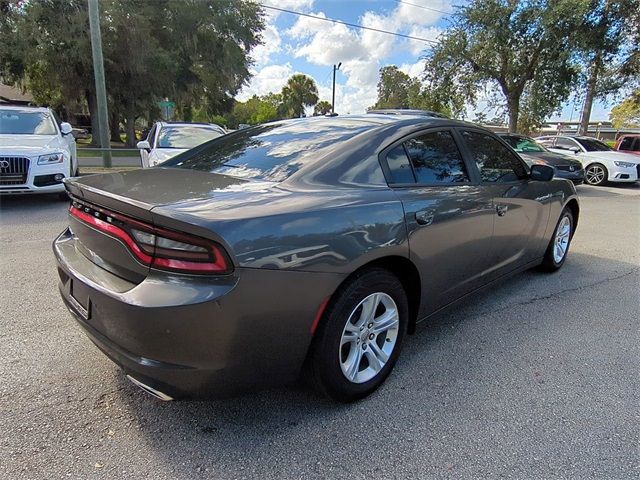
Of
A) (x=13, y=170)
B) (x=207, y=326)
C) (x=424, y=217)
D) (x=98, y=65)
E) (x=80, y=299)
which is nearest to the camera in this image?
(x=207, y=326)

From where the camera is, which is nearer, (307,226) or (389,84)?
(307,226)

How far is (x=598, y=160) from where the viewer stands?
1386cm

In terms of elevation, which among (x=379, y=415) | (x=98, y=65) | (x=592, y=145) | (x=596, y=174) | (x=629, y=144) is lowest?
(x=379, y=415)

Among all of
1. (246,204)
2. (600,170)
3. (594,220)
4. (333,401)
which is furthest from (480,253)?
(600,170)

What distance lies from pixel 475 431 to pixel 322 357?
34.5 inches

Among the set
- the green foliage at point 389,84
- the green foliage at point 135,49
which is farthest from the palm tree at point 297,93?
the green foliage at point 135,49

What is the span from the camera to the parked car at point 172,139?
7750mm

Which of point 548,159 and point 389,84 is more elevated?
point 389,84

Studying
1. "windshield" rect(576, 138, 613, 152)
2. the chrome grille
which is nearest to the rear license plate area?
the chrome grille

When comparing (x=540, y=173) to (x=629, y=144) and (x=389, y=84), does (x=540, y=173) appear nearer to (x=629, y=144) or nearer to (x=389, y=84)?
(x=629, y=144)

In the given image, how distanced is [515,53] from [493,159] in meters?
15.9

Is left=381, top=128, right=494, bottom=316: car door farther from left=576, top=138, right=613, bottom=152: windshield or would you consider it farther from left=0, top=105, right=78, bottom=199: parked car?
left=576, top=138, right=613, bottom=152: windshield

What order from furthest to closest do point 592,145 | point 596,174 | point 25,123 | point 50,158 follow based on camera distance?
1. point 592,145
2. point 596,174
3. point 25,123
4. point 50,158

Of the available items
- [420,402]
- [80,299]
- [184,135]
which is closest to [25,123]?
[184,135]
